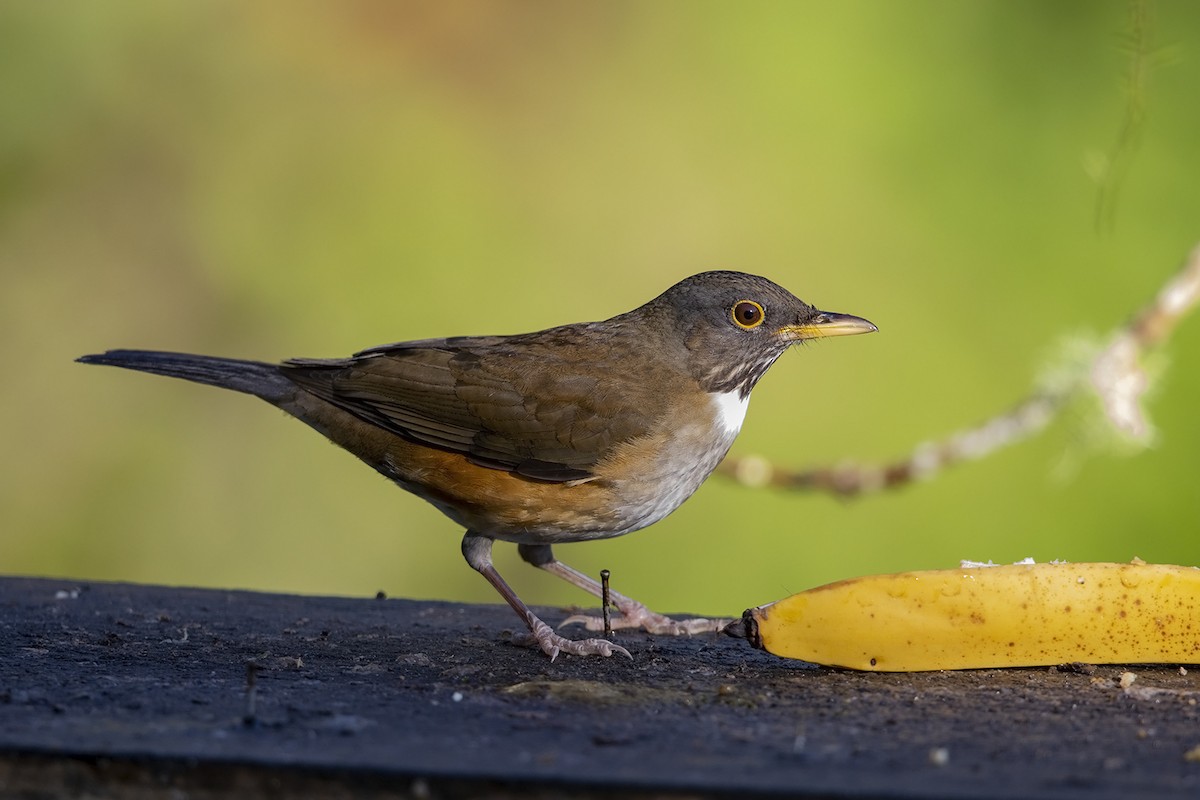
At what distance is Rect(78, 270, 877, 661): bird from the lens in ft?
15.5

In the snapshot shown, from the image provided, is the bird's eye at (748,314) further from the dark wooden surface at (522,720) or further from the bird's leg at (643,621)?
the dark wooden surface at (522,720)

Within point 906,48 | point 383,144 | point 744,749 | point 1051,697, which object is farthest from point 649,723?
point 383,144

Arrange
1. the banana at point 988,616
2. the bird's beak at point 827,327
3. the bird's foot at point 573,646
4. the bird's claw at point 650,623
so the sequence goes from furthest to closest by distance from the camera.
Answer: the bird's beak at point 827,327
the bird's claw at point 650,623
the bird's foot at point 573,646
the banana at point 988,616

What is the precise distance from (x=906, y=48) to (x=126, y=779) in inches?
273

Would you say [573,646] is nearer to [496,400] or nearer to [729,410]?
[496,400]

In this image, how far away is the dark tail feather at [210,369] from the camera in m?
4.90

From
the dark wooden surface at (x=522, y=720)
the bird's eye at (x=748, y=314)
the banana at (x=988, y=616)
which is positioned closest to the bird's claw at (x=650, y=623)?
the dark wooden surface at (x=522, y=720)

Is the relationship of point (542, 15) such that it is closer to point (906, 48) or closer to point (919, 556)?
point (906, 48)

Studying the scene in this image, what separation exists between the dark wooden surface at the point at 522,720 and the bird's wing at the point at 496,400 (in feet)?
2.17

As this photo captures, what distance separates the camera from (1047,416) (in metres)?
5.13

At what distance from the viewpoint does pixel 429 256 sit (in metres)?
9.04

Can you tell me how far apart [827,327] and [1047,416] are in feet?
2.89

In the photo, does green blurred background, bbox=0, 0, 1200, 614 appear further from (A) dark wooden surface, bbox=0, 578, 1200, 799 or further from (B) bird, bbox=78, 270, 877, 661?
(A) dark wooden surface, bbox=0, 578, 1200, 799

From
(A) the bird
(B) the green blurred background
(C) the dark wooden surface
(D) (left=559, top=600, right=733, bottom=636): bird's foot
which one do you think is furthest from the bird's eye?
(B) the green blurred background
